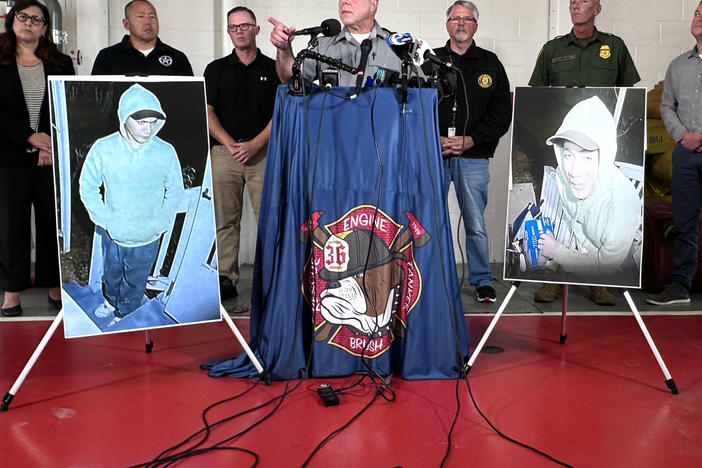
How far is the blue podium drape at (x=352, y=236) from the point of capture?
2.94m

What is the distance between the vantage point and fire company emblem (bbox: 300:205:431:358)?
9.68ft

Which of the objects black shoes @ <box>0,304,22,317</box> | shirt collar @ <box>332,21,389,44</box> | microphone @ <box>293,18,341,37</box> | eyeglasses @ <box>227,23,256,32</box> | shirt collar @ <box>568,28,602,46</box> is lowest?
black shoes @ <box>0,304,22,317</box>

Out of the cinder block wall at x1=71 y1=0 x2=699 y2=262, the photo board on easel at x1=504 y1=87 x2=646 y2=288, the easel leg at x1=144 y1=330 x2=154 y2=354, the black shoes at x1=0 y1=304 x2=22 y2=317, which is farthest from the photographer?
the cinder block wall at x1=71 y1=0 x2=699 y2=262

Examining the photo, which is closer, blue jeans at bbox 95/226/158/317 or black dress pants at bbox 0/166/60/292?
blue jeans at bbox 95/226/158/317

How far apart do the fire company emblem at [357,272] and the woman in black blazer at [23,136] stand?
2005mm

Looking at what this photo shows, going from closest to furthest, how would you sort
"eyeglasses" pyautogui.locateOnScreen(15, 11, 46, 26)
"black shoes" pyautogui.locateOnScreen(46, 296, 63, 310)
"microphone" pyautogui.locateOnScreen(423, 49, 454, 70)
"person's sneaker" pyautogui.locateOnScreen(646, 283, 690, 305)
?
"microphone" pyautogui.locateOnScreen(423, 49, 454, 70), "eyeglasses" pyautogui.locateOnScreen(15, 11, 46, 26), "black shoes" pyautogui.locateOnScreen(46, 296, 63, 310), "person's sneaker" pyautogui.locateOnScreen(646, 283, 690, 305)

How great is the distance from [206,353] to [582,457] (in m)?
1.79

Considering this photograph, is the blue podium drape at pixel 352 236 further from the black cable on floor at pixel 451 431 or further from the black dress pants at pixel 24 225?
the black dress pants at pixel 24 225

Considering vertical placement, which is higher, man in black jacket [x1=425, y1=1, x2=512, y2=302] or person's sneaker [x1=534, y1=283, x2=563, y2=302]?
man in black jacket [x1=425, y1=1, x2=512, y2=302]

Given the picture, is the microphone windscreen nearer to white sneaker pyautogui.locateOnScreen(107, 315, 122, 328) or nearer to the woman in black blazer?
white sneaker pyautogui.locateOnScreen(107, 315, 122, 328)

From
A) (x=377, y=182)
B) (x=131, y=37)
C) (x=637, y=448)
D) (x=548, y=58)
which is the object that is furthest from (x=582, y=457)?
(x=131, y=37)

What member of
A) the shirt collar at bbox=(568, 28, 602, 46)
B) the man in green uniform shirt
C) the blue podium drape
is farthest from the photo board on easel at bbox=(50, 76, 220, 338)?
the shirt collar at bbox=(568, 28, 602, 46)

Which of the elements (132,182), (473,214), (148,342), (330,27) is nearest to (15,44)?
(132,182)

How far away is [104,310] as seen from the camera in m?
2.82
